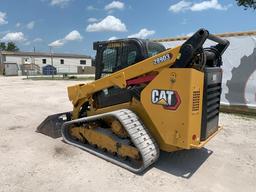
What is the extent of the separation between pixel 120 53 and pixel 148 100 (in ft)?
3.86

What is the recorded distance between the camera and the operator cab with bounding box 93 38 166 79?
477cm

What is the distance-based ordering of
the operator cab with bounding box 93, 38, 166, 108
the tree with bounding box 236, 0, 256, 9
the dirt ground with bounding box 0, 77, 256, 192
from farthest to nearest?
the tree with bounding box 236, 0, 256, 9 < the operator cab with bounding box 93, 38, 166, 108 < the dirt ground with bounding box 0, 77, 256, 192

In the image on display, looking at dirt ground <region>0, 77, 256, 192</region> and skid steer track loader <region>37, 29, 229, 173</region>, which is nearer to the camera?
dirt ground <region>0, 77, 256, 192</region>

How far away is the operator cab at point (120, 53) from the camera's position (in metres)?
4.77

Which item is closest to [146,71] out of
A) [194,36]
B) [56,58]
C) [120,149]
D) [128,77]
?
[128,77]

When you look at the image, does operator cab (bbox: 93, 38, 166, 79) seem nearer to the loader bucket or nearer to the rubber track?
the rubber track

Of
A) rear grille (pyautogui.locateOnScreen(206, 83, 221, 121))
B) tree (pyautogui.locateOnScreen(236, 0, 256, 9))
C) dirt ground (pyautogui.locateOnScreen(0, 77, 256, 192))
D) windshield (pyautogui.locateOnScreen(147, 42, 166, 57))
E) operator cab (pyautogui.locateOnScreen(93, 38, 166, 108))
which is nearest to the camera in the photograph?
dirt ground (pyautogui.locateOnScreen(0, 77, 256, 192))

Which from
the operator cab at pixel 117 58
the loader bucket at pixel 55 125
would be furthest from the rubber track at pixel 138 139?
the loader bucket at pixel 55 125

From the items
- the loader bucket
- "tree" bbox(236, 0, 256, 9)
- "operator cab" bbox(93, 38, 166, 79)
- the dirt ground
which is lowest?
the dirt ground

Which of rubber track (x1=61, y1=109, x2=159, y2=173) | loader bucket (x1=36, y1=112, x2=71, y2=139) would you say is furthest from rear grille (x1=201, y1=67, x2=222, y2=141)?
loader bucket (x1=36, y1=112, x2=71, y2=139)

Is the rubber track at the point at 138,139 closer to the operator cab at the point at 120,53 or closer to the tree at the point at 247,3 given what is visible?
the operator cab at the point at 120,53

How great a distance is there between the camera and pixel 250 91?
868 cm

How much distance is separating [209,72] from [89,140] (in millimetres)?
2642

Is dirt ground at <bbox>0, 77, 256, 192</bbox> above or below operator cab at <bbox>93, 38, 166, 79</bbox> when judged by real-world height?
below
